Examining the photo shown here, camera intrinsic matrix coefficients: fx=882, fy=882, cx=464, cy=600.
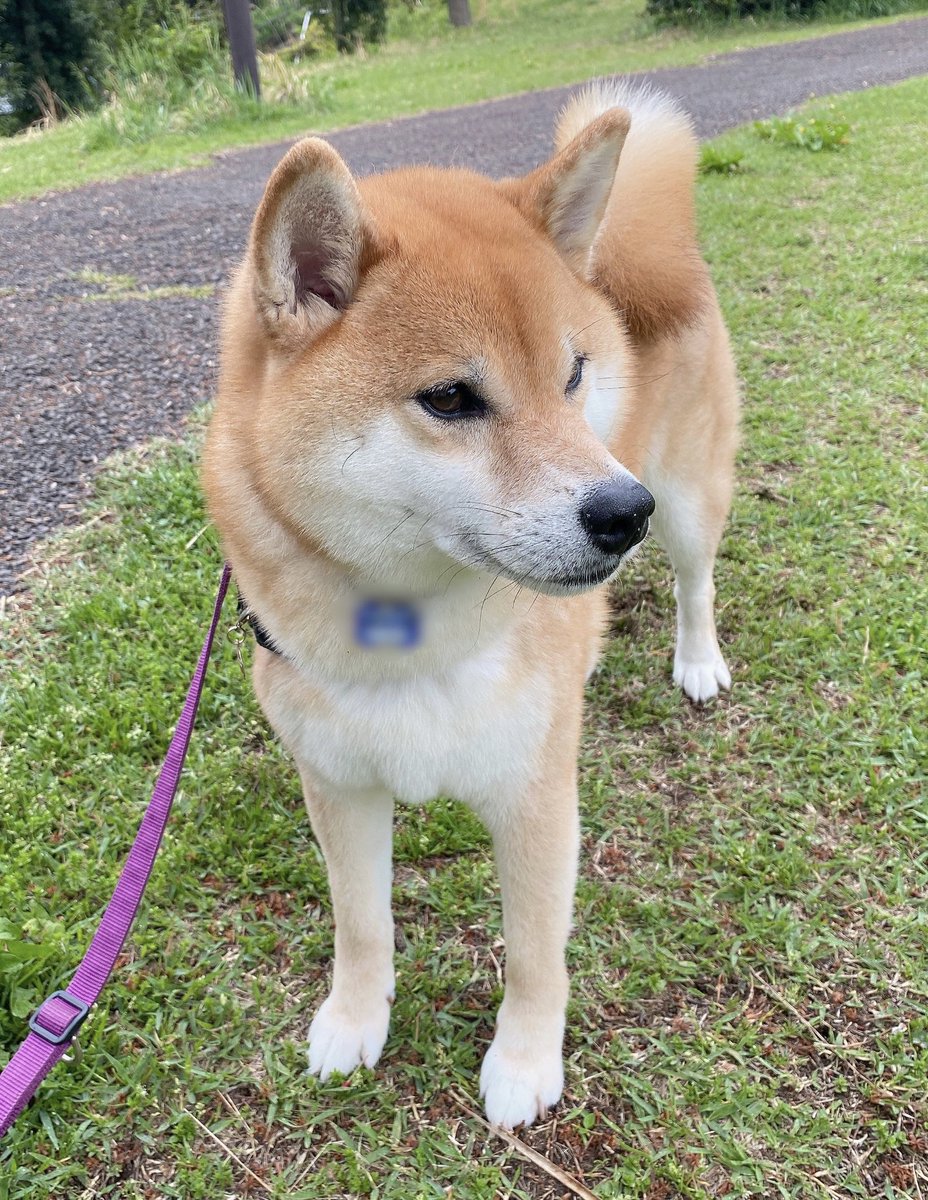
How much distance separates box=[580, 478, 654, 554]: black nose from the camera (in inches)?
53.7

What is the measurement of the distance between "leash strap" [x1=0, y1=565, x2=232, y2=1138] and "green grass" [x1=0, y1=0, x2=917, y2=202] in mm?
8974

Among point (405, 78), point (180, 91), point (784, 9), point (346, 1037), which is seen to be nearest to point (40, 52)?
point (405, 78)

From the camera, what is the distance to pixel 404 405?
141cm

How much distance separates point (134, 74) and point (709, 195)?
30.9 ft

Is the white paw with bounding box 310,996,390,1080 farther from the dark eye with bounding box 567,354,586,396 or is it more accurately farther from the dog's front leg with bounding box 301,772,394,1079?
the dark eye with bounding box 567,354,586,396

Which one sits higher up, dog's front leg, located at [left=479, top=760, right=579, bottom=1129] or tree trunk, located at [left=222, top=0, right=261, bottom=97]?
tree trunk, located at [left=222, top=0, right=261, bottom=97]

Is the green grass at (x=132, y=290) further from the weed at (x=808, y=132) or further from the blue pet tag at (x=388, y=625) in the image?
the weed at (x=808, y=132)

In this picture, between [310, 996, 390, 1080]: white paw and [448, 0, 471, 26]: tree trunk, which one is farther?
[448, 0, 471, 26]: tree trunk

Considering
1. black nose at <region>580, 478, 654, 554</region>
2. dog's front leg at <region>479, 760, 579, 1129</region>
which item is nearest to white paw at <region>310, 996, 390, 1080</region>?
dog's front leg at <region>479, 760, 579, 1129</region>

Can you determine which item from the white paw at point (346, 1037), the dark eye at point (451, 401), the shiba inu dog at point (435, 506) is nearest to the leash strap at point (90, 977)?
the shiba inu dog at point (435, 506)

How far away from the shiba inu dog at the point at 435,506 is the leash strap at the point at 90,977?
0.37 meters

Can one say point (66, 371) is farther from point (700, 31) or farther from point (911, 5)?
point (911, 5)

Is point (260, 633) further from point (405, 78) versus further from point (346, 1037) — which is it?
point (405, 78)

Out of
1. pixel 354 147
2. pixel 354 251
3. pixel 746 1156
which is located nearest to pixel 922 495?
pixel 746 1156
